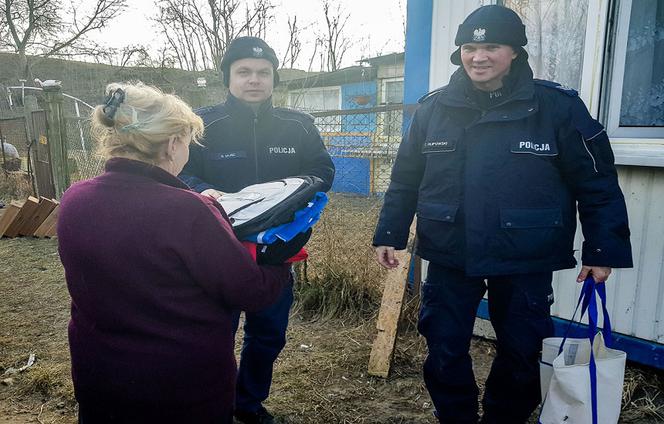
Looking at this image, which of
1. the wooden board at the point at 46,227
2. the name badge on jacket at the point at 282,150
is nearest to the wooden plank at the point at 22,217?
the wooden board at the point at 46,227

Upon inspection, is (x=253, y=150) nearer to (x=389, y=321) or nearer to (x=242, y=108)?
(x=242, y=108)

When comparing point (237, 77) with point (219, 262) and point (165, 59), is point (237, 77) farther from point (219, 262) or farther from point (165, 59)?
point (165, 59)

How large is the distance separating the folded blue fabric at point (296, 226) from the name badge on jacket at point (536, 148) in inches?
31.8

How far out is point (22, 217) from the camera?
665cm

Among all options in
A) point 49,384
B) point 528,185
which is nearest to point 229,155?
point 528,185

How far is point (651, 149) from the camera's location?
2.52m

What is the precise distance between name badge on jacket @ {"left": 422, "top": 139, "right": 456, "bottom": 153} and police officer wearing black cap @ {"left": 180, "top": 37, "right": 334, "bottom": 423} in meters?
0.51

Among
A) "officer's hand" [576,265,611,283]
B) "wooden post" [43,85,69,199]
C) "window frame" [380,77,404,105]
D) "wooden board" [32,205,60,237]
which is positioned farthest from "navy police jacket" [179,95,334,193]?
"window frame" [380,77,404,105]

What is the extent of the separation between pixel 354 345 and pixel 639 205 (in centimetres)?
196

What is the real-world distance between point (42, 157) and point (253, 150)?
23.0 feet

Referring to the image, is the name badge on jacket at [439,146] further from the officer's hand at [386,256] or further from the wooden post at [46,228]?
the wooden post at [46,228]

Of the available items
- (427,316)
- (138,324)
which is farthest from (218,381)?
(427,316)

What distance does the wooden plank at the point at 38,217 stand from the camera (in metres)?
6.74

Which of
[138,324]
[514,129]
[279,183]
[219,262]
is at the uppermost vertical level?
[514,129]
